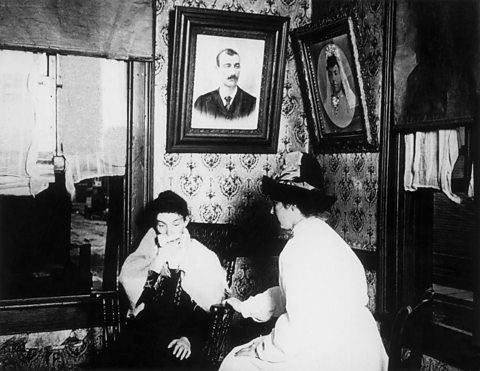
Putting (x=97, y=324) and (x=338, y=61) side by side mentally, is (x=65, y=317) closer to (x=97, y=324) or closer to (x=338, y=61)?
(x=97, y=324)

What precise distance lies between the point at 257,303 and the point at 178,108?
A: 1.52 metres

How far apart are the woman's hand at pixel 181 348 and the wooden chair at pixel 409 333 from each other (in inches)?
48.0

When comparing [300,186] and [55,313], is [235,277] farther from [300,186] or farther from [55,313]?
[300,186]

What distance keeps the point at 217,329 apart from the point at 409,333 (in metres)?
1.13

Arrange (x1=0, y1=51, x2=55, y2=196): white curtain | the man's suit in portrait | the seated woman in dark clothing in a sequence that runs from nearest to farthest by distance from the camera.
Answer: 1. the seated woman in dark clothing
2. (x1=0, y1=51, x2=55, y2=196): white curtain
3. the man's suit in portrait

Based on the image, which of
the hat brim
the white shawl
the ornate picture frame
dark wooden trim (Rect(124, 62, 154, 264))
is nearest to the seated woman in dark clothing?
the white shawl

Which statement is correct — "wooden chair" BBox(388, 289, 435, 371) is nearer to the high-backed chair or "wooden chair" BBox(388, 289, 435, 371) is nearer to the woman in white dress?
the woman in white dress

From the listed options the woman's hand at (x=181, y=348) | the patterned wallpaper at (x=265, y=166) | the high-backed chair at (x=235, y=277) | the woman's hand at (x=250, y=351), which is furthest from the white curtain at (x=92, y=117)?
the woman's hand at (x=250, y=351)

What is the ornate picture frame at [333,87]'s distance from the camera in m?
4.09

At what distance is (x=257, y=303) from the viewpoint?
11.4ft

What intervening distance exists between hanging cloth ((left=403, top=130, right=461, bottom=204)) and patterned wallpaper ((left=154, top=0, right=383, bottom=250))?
1.19ft

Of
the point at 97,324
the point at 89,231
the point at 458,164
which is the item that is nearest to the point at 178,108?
the point at 89,231

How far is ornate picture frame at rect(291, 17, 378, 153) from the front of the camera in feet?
13.4

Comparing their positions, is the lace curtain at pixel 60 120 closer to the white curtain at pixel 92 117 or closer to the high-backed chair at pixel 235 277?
the white curtain at pixel 92 117
